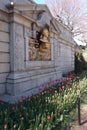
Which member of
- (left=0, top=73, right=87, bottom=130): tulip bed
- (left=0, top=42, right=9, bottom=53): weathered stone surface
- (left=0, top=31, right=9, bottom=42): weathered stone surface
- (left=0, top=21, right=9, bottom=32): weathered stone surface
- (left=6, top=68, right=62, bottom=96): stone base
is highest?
(left=0, top=21, right=9, bottom=32): weathered stone surface

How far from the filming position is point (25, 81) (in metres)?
6.45

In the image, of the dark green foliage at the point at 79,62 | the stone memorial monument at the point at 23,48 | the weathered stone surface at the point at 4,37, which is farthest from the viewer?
the dark green foliage at the point at 79,62

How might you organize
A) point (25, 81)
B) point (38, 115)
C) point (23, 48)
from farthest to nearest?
point (23, 48), point (25, 81), point (38, 115)

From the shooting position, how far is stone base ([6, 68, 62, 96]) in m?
5.90

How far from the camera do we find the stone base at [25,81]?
19.3ft

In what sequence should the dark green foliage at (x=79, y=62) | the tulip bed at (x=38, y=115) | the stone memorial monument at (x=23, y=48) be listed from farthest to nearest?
the dark green foliage at (x=79, y=62)
the stone memorial monument at (x=23, y=48)
the tulip bed at (x=38, y=115)

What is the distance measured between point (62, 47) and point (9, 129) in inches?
362

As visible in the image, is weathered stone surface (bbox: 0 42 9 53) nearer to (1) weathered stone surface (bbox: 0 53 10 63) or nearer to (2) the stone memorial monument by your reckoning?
(2) the stone memorial monument

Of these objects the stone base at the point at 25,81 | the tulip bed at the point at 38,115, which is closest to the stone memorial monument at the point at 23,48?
the stone base at the point at 25,81

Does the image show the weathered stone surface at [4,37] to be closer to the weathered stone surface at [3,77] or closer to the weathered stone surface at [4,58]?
the weathered stone surface at [4,58]

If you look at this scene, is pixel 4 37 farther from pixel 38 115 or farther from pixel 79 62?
pixel 79 62

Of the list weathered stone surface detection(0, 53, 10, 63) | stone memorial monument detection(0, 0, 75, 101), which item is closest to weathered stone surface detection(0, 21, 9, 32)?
stone memorial monument detection(0, 0, 75, 101)

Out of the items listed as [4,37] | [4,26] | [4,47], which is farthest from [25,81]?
[4,26]

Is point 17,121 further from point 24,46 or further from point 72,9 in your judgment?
point 72,9
